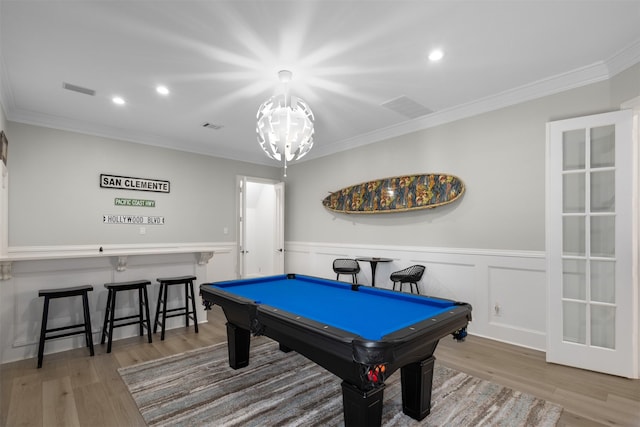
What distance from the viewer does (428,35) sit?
2.41m

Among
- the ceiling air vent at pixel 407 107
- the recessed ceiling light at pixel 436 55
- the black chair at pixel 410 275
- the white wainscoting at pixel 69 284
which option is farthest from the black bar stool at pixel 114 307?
the recessed ceiling light at pixel 436 55

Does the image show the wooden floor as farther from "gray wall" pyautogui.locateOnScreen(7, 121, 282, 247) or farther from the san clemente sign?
the san clemente sign

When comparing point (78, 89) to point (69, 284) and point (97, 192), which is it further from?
point (69, 284)

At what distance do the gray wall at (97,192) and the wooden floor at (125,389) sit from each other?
5.32 feet

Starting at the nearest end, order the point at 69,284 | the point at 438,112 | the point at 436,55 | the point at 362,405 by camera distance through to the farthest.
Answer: the point at 362,405 → the point at 436,55 → the point at 69,284 → the point at 438,112

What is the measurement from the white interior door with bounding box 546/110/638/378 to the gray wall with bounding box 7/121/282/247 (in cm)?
481

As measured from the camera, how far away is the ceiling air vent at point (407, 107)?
364 centimetres

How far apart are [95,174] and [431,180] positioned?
15.0ft

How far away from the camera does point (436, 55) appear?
106 inches

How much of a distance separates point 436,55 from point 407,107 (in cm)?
116

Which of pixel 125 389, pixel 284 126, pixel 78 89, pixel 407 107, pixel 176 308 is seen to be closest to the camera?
pixel 125 389

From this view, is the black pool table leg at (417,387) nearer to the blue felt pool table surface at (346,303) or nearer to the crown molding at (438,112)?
the blue felt pool table surface at (346,303)

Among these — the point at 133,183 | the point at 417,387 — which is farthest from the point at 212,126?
the point at 417,387

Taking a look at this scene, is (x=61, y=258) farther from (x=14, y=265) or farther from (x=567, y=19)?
(x=567, y=19)
